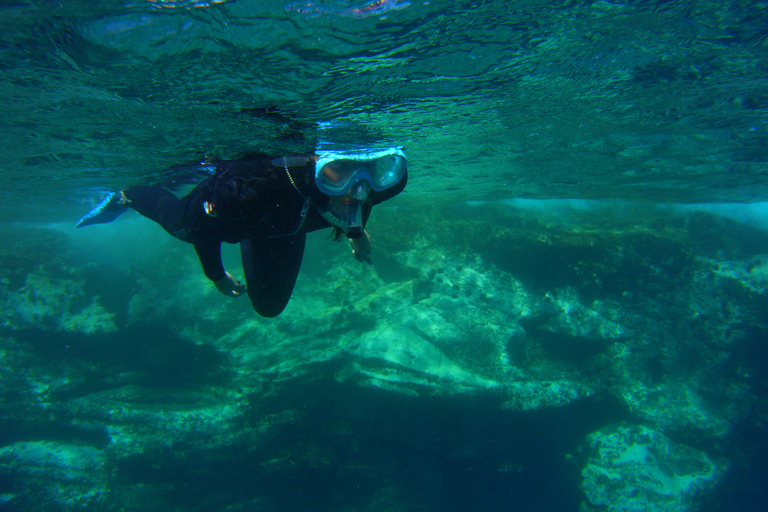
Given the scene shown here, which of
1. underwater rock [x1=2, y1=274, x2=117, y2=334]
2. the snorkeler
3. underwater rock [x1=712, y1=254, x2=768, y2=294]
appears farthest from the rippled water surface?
underwater rock [x1=2, y1=274, x2=117, y2=334]

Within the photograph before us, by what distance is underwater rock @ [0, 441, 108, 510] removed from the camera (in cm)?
960

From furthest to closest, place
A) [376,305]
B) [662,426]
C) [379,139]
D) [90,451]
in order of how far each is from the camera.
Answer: [376,305] < [662,426] < [90,451] < [379,139]

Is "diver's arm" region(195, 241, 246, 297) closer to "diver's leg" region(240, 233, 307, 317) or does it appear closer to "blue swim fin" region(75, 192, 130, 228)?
"diver's leg" region(240, 233, 307, 317)

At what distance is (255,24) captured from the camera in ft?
12.6

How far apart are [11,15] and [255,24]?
8.51 feet

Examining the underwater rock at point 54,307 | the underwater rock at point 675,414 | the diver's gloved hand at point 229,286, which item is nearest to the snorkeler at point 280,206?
the diver's gloved hand at point 229,286

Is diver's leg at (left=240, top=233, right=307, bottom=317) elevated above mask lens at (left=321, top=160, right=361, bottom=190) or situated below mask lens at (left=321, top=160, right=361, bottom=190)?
below

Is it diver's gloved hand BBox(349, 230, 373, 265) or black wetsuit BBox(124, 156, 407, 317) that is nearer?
black wetsuit BBox(124, 156, 407, 317)

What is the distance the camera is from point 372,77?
527cm

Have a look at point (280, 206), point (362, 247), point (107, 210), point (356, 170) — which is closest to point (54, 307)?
point (107, 210)

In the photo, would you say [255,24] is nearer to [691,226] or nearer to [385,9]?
[385,9]

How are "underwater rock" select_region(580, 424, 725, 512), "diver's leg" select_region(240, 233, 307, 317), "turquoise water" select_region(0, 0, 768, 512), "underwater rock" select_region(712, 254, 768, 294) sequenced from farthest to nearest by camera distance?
"underwater rock" select_region(712, 254, 768, 294) < "underwater rock" select_region(580, 424, 725, 512) < "turquoise water" select_region(0, 0, 768, 512) < "diver's leg" select_region(240, 233, 307, 317)

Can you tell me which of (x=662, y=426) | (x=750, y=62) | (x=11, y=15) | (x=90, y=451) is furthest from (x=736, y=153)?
(x=90, y=451)

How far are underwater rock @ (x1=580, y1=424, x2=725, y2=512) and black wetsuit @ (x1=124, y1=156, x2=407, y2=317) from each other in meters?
13.0
